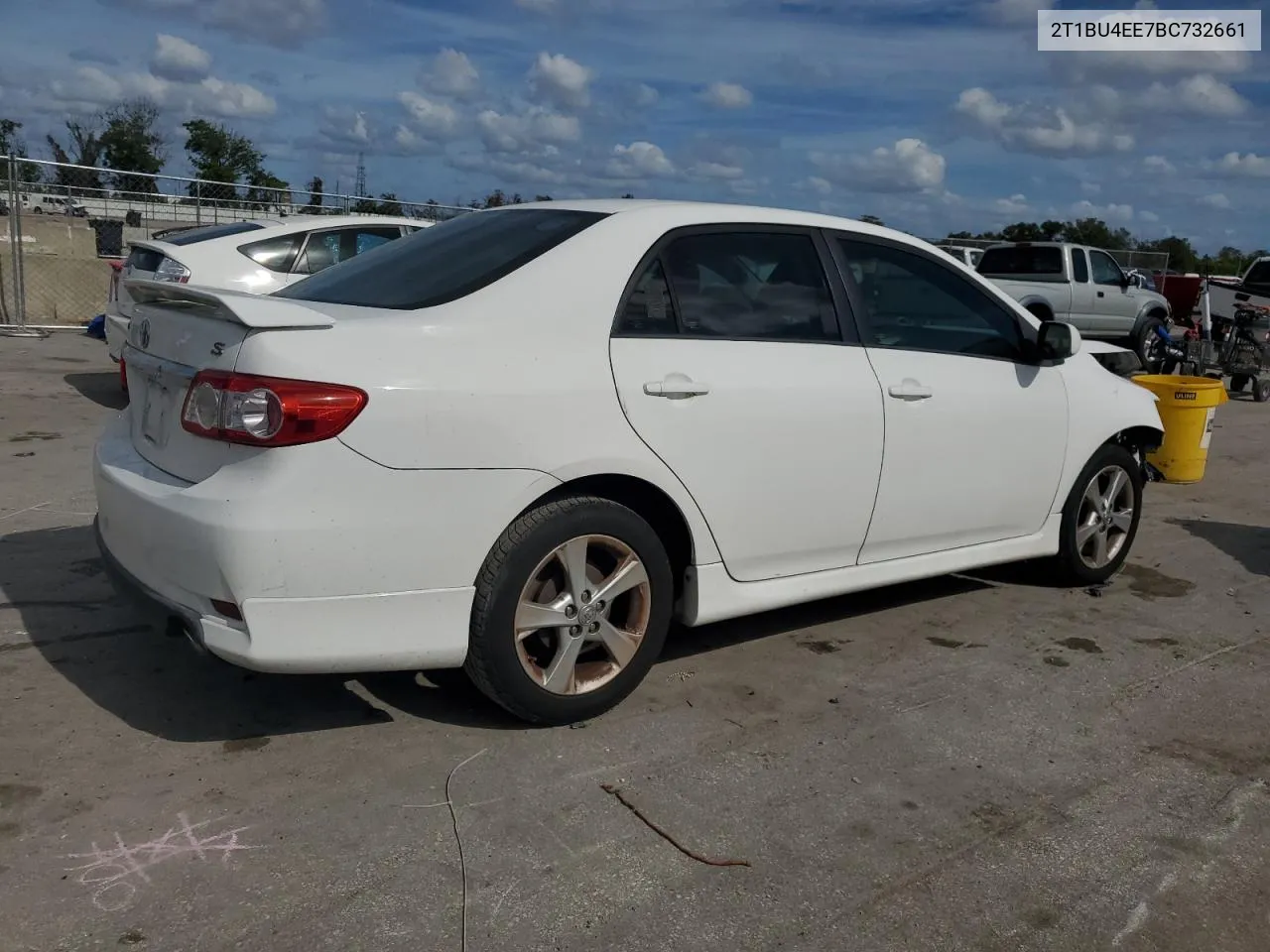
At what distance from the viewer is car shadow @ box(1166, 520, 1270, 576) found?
21.1 ft

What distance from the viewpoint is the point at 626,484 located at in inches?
152

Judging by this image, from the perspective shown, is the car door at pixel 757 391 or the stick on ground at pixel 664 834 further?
the car door at pixel 757 391

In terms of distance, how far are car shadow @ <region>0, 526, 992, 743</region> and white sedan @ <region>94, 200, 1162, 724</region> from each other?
45 cm

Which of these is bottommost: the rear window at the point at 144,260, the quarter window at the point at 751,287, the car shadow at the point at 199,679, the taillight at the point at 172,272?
the car shadow at the point at 199,679

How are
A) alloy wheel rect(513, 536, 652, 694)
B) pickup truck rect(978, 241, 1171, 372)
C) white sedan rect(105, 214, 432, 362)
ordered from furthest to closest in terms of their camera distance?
pickup truck rect(978, 241, 1171, 372) → white sedan rect(105, 214, 432, 362) → alloy wheel rect(513, 536, 652, 694)

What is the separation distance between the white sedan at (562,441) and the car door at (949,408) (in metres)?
0.01

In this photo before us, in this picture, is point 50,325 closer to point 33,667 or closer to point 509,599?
point 33,667

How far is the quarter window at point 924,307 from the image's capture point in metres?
4.59

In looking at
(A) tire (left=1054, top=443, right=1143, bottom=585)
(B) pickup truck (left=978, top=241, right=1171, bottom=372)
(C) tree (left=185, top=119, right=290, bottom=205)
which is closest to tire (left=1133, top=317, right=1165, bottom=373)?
(B) pickup truck (left=978, top=241, right=1171, bottom=372)

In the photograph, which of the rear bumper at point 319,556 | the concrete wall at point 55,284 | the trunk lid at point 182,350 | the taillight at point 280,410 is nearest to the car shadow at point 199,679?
the rear bumper at point 319,556

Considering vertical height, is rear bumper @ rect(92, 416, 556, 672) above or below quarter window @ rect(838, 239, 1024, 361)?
below

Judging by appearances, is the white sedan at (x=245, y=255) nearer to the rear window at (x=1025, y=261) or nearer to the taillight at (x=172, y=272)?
the taillight at (x=172, y=272)

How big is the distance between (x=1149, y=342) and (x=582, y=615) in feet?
57.2

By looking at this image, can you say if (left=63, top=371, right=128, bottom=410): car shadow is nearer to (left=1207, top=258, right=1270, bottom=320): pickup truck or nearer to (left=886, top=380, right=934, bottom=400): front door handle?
(left=886, top=380, right=934, bottom=400): front door handle
